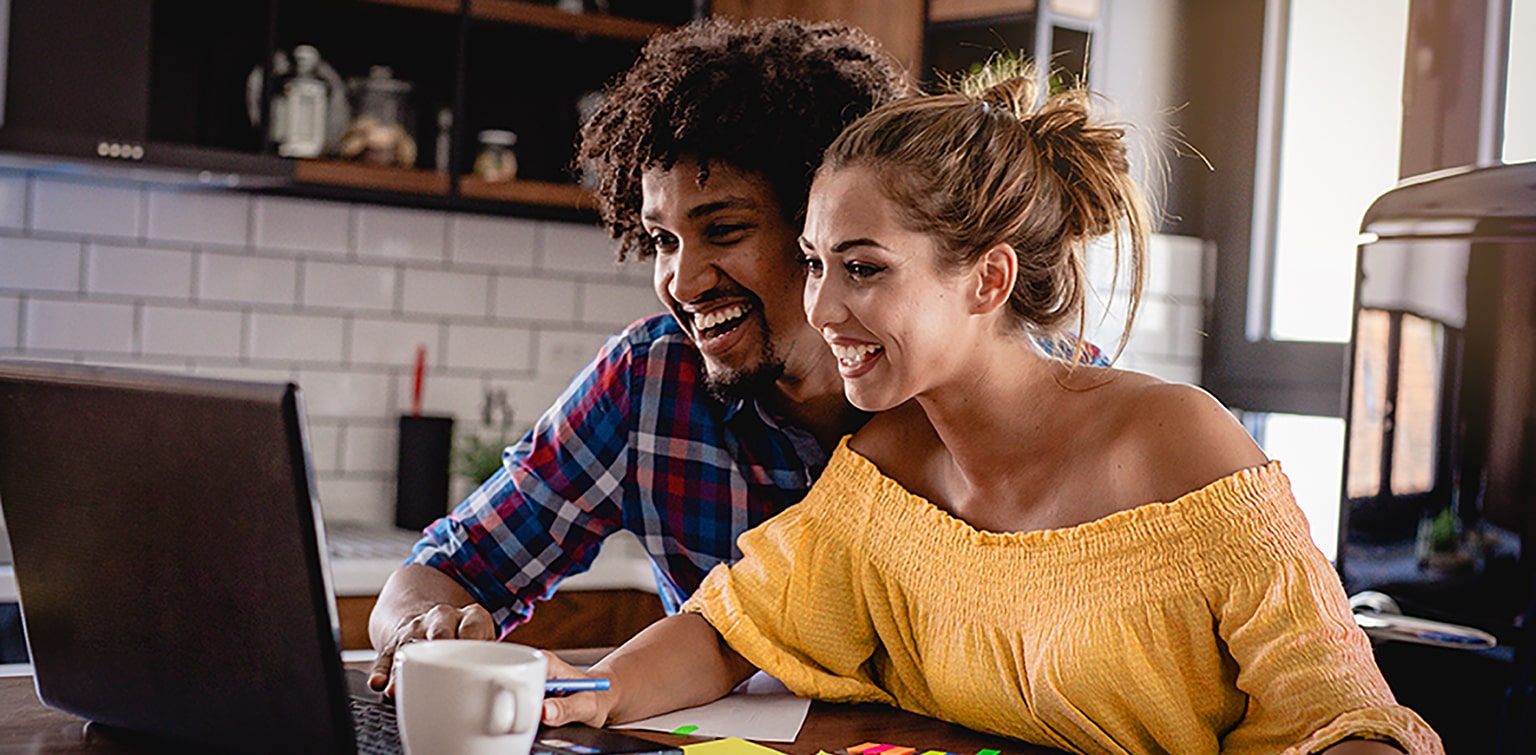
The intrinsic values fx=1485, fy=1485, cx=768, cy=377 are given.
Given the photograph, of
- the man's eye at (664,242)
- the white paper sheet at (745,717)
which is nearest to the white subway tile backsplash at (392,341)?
the man's eye at (664,242)

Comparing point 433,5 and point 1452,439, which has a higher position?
point 433,5

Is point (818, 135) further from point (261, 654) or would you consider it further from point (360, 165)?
point (360, 165)

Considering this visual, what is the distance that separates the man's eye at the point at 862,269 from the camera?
4.29ft

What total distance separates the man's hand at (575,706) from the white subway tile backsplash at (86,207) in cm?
208

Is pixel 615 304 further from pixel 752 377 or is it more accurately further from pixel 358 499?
pixel 752 377

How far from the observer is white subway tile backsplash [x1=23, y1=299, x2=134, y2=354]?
2.84 metres

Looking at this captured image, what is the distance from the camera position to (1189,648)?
1.19 meters

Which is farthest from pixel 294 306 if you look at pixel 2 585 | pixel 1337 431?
pixel 1337 431

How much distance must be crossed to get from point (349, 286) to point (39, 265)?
58cm

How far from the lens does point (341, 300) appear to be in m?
3.08

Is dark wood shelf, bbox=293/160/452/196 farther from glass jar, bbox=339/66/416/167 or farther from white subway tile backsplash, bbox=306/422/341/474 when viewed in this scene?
white subway tile backsplash, bbox=306/422/341/474

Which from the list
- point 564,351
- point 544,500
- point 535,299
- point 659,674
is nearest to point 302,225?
point 535,299

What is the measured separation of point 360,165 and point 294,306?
14.2 inches

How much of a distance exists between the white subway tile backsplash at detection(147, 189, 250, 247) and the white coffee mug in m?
2.30
